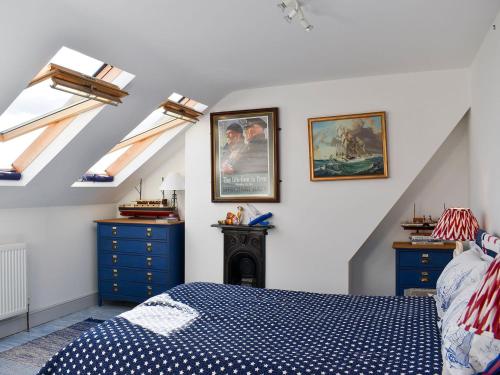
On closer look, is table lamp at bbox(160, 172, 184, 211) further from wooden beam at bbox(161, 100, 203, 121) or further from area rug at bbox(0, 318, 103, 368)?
area rug at bbox(0, 318, 103, 368)

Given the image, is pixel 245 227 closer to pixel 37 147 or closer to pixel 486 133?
pixel 37 147

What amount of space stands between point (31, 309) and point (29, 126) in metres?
1.91

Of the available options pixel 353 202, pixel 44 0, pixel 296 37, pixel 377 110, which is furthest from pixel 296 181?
pixel 44 0

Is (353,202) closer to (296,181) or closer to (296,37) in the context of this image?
(296,181)

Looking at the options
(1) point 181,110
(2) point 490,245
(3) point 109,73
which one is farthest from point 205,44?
(2) point 490,245

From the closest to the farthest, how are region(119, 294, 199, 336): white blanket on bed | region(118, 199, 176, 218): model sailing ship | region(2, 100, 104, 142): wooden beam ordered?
region(119, 294, 199, 336): white blanket on bed
region(2, 100, 104, 142): wooden beam
region(118, 199, 176, 218): model sailing ship

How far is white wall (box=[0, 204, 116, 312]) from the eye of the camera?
4.40 m

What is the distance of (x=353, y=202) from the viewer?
447 cm

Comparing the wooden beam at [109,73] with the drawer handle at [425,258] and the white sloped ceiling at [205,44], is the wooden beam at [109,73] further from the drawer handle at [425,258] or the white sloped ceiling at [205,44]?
the drawer handle at [425,258]

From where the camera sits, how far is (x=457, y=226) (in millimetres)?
3377

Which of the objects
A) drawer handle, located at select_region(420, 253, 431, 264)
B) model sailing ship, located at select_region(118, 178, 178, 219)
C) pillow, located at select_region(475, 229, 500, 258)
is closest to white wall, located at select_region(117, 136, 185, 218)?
model sailing ship, located at select_region(118, 178, 178, 219)

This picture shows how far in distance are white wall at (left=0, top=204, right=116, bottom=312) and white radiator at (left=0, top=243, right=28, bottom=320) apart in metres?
0.16

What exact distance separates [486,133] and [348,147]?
1.40 meters

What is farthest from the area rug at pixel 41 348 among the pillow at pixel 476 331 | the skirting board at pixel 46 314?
the pillow at pixel 476 331
